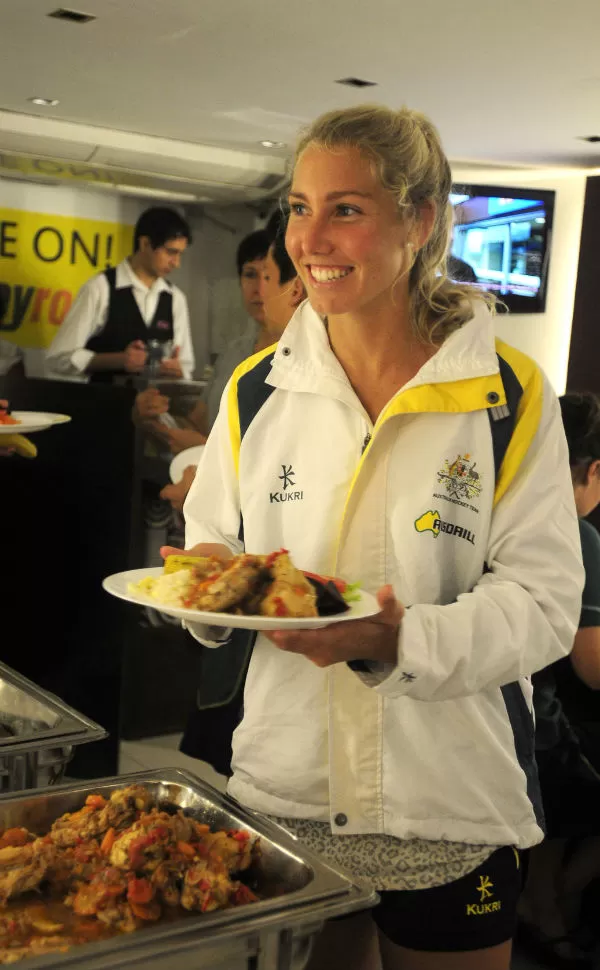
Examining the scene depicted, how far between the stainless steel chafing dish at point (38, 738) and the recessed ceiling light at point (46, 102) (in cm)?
289

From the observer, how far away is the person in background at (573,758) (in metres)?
2.33

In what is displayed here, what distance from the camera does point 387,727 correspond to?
4.20 ft

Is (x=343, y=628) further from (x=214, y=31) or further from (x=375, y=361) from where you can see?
(x=214, y=31)

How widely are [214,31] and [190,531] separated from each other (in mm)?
2388

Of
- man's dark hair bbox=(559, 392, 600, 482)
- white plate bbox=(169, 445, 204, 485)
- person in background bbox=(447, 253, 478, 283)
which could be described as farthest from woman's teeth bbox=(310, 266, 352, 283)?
white plate bbox=(169, 445, 204, 485)

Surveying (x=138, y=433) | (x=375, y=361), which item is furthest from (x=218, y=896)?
(x=138, y=433)

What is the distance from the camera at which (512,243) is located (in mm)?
5617

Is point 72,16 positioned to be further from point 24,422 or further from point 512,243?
point 512,243

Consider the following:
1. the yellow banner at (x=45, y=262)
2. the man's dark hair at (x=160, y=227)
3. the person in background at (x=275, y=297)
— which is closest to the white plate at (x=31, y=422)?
the person in background at (x=275, y=297)

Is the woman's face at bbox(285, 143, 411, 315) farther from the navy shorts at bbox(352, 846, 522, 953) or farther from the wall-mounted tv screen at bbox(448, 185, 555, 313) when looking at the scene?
the wall-mounted tv screen at bbox(448, 185, 555, 313)

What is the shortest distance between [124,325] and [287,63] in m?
1.14

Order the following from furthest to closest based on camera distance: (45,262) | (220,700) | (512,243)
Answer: (512,243), (45,262), (220,700)

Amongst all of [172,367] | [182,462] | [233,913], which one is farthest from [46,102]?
[233,913]

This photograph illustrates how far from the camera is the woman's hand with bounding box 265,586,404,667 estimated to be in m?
1.13
